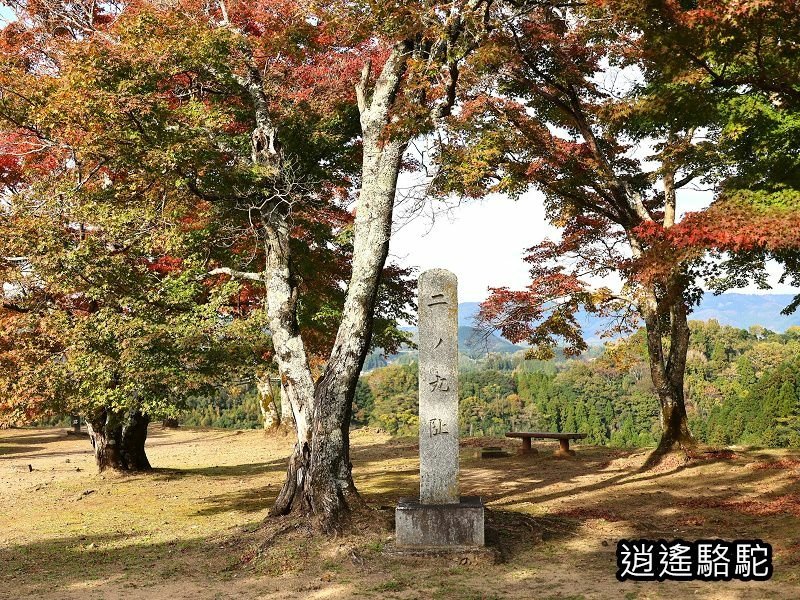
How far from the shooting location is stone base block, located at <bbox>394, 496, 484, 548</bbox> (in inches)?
313

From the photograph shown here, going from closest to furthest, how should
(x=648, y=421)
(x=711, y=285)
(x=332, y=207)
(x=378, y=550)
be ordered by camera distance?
(x=378, y=550), (x=332, y=207), (x=711, y=285), (x=648, y=421)

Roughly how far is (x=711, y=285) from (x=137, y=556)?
11985mm

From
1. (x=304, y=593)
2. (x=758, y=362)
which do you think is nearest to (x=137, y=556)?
(x=304, y=593)

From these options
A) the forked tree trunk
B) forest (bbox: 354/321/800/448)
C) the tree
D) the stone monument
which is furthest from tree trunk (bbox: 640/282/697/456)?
forest (bbox: 354/321/800/448)

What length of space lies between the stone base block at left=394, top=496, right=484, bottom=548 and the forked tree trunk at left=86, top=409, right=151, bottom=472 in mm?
9330

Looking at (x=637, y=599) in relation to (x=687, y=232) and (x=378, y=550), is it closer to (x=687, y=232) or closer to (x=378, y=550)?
(x=378, y=550)

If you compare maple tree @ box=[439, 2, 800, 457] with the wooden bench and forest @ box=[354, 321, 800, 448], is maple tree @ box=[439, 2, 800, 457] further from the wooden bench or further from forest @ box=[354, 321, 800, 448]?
forest @ box=[354, 321, 800, 448]

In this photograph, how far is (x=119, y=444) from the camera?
52.6 ft

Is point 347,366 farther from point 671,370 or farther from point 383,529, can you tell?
point 671,370

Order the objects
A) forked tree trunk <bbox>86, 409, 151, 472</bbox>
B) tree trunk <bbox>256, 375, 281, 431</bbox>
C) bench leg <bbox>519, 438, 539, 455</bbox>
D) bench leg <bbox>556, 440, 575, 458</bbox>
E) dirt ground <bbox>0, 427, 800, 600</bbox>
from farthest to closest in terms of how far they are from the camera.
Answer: tree trunk <bbox>256, 375, 281, 431</bbox> < bench leg <bbox>519, 438, 539, 455</bbox> < bench leg <bbox>556, 440, 575, 458</bbox> < forked tree trunk <bbox>86, 409, 151, 472</bbox> < dirt ground <bbox>0, 427, 800, 600</bbox>

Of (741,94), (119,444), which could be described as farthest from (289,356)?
(119,444)

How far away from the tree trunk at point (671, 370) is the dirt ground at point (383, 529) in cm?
58

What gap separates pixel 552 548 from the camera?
8.32 metres

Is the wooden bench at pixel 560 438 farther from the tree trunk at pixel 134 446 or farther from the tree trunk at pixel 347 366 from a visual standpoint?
the tree trunk at pixel 347 366
